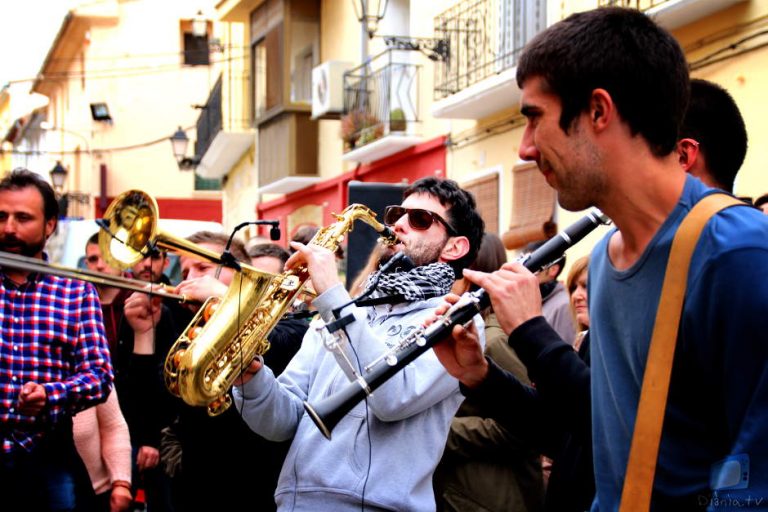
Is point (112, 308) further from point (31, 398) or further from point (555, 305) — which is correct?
point (31, 398)

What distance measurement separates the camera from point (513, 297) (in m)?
2.99

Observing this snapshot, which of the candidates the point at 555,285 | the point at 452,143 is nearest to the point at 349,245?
the point at 555,285

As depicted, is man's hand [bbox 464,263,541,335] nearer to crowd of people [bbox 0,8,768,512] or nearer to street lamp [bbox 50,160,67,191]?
crowd of people [bbox 0,8,768,512]

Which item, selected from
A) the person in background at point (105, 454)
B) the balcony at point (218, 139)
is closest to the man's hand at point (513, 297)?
the person in background at point (105, 454)

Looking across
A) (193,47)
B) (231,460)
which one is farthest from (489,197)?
(193,47)

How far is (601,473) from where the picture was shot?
270 centimetres

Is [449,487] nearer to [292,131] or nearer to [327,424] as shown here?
[327,424]

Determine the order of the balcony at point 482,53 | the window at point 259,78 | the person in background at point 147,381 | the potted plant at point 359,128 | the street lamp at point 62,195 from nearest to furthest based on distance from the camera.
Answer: the person in background at point 147,381 < the balcony at point 482,53 < the potted plant at point 359,128 < the window at point 259,78 < the street lamp at point 62,195

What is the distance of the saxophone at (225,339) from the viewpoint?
4.04m

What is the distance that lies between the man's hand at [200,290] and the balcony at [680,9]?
6.78m

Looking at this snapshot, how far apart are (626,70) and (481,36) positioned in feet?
42.2

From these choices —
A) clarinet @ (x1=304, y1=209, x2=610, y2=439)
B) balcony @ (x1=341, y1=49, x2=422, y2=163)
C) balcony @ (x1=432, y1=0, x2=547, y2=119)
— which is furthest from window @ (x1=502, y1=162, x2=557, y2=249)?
clarinet @ (x1=304, y1=209, x2=610, y2=439)

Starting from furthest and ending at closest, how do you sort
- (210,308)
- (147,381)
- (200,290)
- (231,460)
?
(147,381) < (231,460) < (200,290) < (210,308)

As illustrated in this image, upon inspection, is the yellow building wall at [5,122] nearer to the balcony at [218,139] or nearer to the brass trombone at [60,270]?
the balcony at [218,139]
